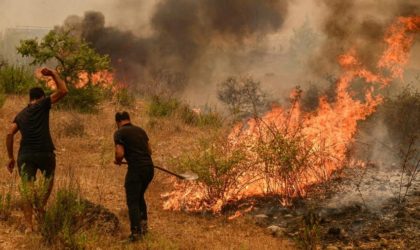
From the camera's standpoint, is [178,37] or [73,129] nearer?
[73,129]

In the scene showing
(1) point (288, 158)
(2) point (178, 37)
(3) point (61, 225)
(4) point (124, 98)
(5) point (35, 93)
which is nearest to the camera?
(3) point (61, 225)

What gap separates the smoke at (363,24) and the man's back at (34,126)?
9497mm

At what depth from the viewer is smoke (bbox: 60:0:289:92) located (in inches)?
813

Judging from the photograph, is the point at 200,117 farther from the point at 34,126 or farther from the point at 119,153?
the point at 34,126

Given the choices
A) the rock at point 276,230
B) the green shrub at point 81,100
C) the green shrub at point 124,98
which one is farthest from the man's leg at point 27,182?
the green shrub at point 124,98

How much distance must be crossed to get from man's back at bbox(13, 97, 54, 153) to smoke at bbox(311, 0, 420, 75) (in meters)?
9.50

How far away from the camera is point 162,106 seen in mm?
16188

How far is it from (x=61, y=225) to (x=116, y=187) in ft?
11.7

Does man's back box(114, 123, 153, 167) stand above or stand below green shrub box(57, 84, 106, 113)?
below

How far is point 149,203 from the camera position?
26.8 ft

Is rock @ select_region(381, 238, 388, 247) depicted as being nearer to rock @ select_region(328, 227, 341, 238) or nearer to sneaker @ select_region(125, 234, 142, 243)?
rock @ select_region(328, 227, 341, 238)

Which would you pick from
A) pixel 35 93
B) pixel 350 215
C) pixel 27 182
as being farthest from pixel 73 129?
pixel 350 215

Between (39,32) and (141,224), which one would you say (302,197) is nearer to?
(141,224)

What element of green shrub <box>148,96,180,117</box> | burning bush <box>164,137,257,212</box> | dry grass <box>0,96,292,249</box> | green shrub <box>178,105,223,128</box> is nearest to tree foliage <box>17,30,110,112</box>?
dry grass <box>0,96,292,249</box>
